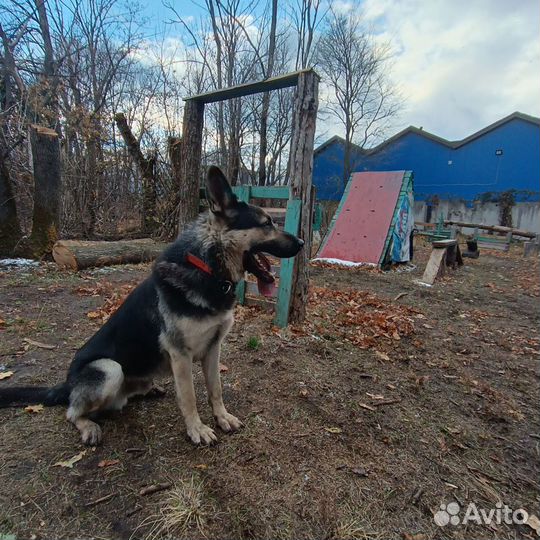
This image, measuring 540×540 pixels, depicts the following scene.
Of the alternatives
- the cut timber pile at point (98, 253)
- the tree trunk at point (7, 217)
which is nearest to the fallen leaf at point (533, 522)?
the cut timber pile at point (98, 253)

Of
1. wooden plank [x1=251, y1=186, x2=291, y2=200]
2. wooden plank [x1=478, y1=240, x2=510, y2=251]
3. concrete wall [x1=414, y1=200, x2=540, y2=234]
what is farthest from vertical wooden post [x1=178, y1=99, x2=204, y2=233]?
concrete wall [x1=414, y1=200, x2=540, y2=234]

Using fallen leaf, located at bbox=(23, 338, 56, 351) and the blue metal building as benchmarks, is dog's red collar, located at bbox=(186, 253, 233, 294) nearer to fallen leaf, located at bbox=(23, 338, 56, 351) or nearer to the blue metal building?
fallen leaf, located at bbox=(23, 338, 56, 351)

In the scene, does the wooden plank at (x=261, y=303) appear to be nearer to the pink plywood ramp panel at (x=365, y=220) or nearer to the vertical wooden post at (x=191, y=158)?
the vertical wooden post at (x=191, y=158)

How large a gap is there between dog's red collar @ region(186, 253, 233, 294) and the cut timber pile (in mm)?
5442

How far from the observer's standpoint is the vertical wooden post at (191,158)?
4.95 m

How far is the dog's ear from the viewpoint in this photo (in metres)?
2.16

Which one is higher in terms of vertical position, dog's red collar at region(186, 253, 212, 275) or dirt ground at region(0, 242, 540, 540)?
dog's red collar at region(186, 253, 212, 275)

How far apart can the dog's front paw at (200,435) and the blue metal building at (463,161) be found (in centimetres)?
2640

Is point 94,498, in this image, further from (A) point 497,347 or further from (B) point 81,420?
(A) point 497,347

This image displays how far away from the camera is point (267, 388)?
297 centimetres

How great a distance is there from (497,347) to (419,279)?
4.03 metres

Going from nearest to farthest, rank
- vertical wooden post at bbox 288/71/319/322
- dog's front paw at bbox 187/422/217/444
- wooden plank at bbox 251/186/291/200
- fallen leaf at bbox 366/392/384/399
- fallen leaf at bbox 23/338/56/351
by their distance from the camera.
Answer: dog's front paw at bbox 187/422/217/444 → fallen leaf at bbox 366/392/384/399 → fallen leaf at bbox 23/338/56/351 → vertical wooden post at bbox 288/71/319/322 → wooden plank at bbox 251/186/291/200

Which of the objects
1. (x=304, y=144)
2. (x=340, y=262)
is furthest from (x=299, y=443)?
(x=340, y=262)

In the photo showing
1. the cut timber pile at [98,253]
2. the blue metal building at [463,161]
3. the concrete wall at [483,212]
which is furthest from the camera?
the blue metal building at [463,161]
